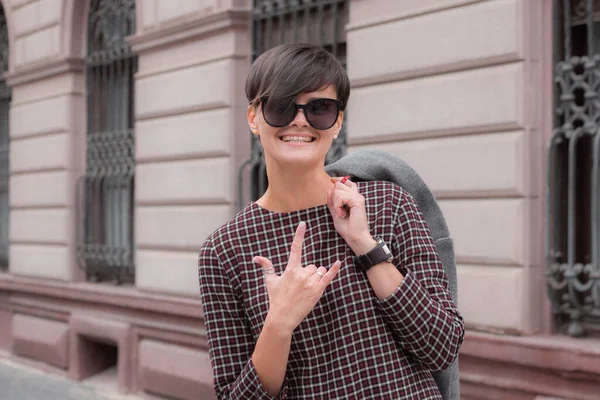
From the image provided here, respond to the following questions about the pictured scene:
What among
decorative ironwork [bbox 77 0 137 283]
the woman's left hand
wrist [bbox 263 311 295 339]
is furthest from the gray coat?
decorative ironwork [bbox 77 0 137 283]

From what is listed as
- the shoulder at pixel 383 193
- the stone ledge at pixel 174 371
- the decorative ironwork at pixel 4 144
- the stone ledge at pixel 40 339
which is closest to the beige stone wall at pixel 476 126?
the stone ledge at pixel 174 371

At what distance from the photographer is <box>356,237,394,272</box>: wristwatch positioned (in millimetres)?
1717

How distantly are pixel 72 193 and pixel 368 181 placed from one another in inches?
286

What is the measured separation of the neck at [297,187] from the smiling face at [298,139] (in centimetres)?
2

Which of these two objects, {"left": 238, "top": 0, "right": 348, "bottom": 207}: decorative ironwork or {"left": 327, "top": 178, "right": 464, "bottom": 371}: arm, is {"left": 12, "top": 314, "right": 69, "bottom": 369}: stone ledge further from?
{"left": 327, "top": 178, "right": 464, "bottom": 371}: arm

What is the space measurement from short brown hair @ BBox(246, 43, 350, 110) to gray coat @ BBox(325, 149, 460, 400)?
219 mm

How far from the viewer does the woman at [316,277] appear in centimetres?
172

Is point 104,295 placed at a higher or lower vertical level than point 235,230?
lower

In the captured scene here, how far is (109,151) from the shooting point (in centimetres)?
843

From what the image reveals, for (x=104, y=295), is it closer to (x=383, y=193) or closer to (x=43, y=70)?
(x=43, y=70)

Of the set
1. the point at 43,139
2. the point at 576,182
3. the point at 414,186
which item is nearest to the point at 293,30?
the point at 576,182

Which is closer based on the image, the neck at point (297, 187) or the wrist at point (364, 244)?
the wrist at point (364, 244)

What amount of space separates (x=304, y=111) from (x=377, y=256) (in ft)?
1.15

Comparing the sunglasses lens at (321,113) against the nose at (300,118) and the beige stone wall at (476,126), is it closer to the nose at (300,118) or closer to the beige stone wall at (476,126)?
the nose at (300,118)
